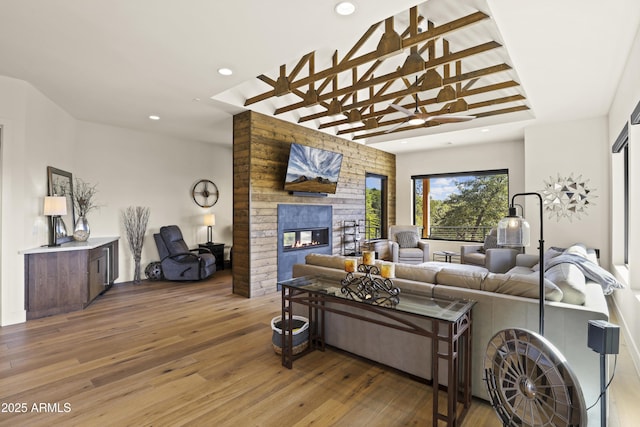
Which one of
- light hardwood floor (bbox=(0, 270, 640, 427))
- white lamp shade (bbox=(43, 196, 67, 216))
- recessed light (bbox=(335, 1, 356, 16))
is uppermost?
recessed light (bbox=(335, 1, 356, 16))

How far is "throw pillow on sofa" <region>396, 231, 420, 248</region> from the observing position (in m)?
7.05

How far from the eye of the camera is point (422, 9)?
350cm

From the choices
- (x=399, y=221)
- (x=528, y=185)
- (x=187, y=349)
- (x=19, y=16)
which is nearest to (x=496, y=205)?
(x=528, y=185)

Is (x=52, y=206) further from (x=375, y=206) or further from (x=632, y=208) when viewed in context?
(x=632, y=208)

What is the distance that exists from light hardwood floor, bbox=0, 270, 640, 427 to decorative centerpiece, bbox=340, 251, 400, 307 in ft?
2.27

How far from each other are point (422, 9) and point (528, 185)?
153 inches

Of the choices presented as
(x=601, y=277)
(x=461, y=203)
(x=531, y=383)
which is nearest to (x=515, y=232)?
(x=531, y=383)

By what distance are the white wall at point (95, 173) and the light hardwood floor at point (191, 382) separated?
1100mm

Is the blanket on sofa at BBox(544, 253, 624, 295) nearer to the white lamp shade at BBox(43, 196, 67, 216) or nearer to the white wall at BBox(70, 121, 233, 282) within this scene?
the white lamp shade at BBox(43, 196, 67, 216)

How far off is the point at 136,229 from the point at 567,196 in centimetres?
777

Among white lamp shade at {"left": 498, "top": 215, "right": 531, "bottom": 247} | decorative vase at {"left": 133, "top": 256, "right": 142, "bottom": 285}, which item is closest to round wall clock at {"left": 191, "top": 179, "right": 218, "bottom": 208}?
decorative vase at {"left": 133, "top": 256, "right": 142, "bottom": 285}

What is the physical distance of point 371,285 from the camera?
8.02 ft

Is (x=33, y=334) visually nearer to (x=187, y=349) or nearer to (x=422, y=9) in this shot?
(x=187, y=349)

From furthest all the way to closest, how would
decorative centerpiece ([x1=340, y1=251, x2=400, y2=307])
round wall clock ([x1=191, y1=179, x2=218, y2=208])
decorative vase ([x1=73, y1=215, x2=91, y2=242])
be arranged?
round wall clock ([x1=191, y1=179, x2=218, y2=208]) → decorative vase ([x1=73, y1=215, x2=91, y2=242]) → decorative centerpiece ([x1=340, y1=251, x2=400, y2=307])
